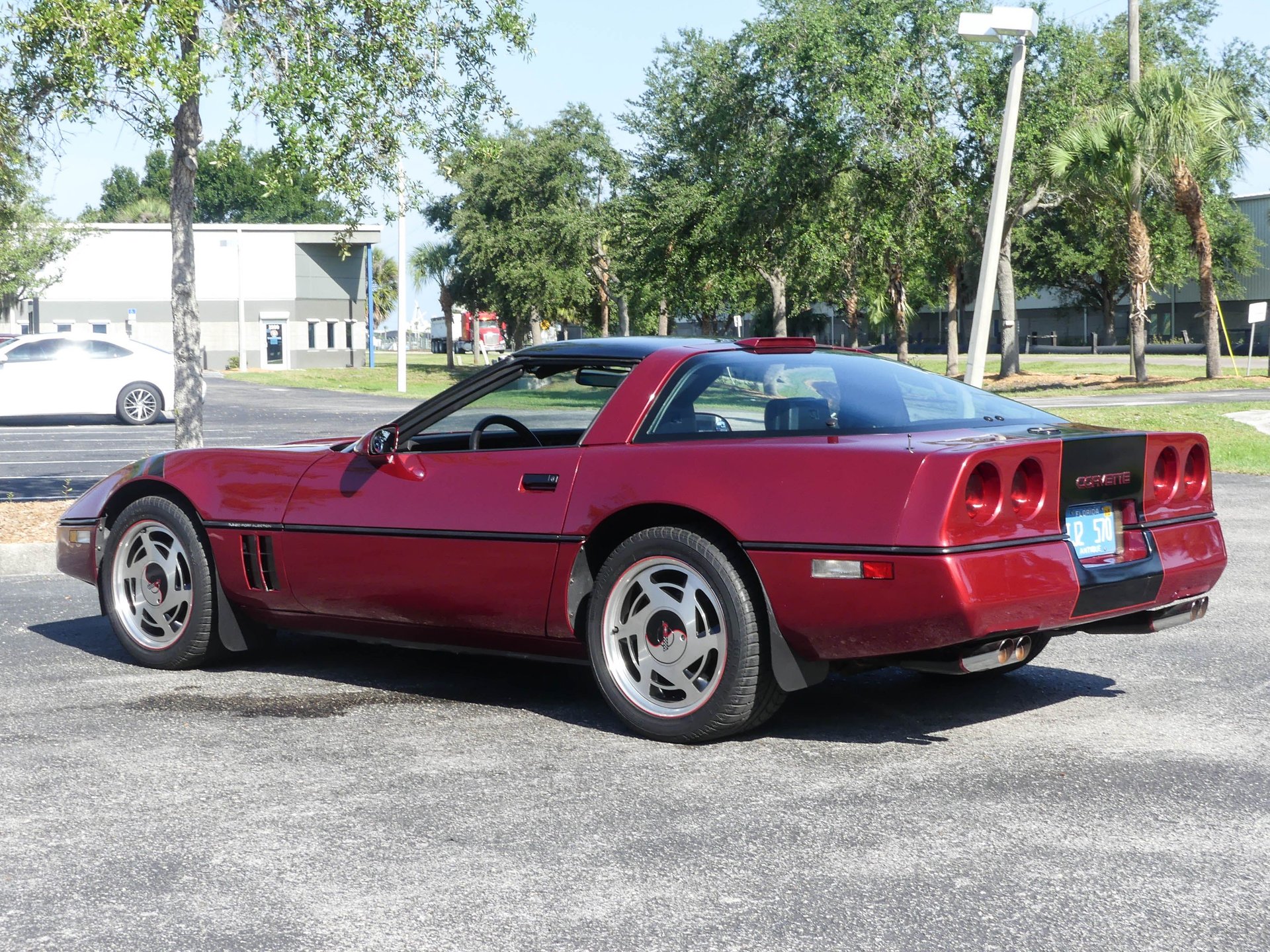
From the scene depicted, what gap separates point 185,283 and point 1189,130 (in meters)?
25.7

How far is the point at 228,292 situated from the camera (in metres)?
61.7

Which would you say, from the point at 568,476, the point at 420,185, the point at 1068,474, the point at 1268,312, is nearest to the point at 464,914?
the point at 568,476

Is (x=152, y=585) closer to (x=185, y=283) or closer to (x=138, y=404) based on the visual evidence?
(x=185, y=283)

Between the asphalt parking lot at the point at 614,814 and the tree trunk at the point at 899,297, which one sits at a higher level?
the tree trunk at the point at 899,297

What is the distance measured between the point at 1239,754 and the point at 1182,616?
67 cm

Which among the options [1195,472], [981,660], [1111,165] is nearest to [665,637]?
[981,660]

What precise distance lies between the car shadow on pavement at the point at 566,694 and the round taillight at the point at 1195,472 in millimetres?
884

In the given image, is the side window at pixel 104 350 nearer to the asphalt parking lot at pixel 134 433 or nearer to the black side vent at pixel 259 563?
the asphalt parking lot at pixel 134 433

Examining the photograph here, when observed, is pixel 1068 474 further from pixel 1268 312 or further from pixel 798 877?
pixel 1268 312

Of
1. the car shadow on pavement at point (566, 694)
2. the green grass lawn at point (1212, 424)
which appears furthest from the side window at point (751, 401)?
the green grass lawn at point (1212, 424)

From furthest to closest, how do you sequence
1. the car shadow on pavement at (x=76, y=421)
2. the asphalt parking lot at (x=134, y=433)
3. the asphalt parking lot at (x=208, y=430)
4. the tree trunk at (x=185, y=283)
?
the car shadow on pavement at (x=76, y=421) → the asphalt parking lot at (x=208, y=430) → the asphalt parking lot at (x=134, y=433) → the tree trunk at (x=185, y=283)

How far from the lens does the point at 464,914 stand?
10.6 ft

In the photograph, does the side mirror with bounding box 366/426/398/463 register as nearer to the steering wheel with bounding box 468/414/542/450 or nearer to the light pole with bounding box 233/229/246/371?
the steering wheel with bounding box 468/414/542/450

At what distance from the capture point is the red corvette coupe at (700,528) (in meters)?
4.36
